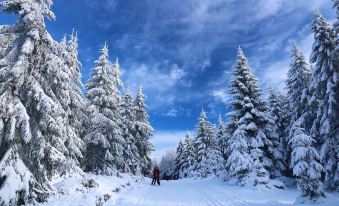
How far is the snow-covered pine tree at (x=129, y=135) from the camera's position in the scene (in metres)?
40.6

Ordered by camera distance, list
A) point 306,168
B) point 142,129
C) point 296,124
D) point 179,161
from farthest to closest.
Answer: point 179,161 → point 142,129 → point 296,124 → point 306,168

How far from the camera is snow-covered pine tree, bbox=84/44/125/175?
29297 millimetres

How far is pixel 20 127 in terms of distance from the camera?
1337 centimetres

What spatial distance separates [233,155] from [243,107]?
4971 mm

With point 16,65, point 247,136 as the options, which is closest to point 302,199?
point 247,136

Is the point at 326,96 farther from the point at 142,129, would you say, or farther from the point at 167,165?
the point at 167,165

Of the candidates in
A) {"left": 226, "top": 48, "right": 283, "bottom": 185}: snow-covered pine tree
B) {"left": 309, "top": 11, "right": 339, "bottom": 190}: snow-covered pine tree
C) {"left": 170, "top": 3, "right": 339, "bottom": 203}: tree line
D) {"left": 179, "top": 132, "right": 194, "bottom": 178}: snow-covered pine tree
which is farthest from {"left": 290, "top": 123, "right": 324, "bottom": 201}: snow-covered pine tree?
{"left": 179, "top": 132, "right": 194, "bottom": 178}: snow-covered pine tree

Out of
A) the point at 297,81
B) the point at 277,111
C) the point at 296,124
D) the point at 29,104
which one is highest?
the point at 297,81

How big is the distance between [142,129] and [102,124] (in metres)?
16.3

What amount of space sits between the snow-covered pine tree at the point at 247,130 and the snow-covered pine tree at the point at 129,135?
15402mm

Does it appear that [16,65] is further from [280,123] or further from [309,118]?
[280,123]

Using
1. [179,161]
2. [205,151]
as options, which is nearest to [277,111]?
[205,151]

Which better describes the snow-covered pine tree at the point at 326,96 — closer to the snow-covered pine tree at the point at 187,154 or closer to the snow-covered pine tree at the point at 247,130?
the snow-covered pine tree at the point at 247,130

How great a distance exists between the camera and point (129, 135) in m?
41.9
